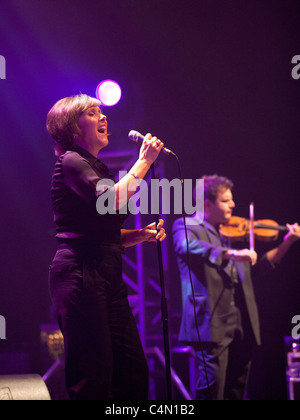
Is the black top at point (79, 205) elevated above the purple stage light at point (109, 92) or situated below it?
below

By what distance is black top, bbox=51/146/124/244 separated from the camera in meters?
2.09

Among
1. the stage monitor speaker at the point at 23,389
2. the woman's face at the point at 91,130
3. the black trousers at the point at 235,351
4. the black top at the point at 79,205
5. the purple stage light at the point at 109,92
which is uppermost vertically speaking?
the purple stage light at the point at 109,92

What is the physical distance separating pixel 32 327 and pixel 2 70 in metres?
2.57

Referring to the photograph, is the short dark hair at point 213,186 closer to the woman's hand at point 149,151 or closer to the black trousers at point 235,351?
the black trousers at point 235,351

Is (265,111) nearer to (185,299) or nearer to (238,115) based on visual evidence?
(238,115)

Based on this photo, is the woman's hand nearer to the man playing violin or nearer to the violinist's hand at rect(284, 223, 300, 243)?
the man playing violin

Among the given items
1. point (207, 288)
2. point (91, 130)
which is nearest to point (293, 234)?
point (207, 288)

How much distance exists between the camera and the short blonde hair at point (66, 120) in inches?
93.0

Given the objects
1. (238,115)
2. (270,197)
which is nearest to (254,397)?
(270,197)

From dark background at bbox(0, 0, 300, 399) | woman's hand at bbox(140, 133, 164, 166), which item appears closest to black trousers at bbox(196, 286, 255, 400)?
dark background at bbox(0, 0, 300, 399)

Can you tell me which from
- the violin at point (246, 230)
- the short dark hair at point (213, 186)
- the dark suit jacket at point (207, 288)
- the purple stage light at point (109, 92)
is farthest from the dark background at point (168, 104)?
the dark suit jacket at point (207, 288)

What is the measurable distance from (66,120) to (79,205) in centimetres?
48

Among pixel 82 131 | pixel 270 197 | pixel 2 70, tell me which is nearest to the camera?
pixel 82 131

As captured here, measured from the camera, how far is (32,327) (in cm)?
517
